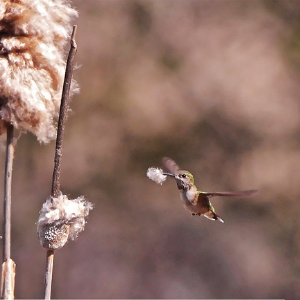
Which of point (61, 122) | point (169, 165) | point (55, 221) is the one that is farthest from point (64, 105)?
point (169, 165)

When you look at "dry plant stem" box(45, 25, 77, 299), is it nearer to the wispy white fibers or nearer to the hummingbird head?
the wispy white fibers

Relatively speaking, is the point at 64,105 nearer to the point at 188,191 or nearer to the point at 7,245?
the point at 7,245

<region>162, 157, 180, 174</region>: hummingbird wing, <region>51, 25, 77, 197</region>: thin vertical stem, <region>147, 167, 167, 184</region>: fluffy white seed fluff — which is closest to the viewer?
<region>51, 25, 77, 197</region>: thin vertical stem

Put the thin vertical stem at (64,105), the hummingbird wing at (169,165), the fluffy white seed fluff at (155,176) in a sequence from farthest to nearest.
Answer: the hummingbird wing at (169,165), the fluffy white seed fluff at (155,176), the thin vertical stem at (64,105)

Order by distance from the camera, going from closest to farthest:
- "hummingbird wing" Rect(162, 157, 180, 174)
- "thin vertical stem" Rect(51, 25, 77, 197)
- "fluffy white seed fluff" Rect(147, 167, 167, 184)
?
"thin vertical stem" Rect(51, 25, 77, 197)
"fluffy white seed fluff" Rect(147, 167, 167, 184)
"hummingbird wing" Rect(162, 157, 180, 174)

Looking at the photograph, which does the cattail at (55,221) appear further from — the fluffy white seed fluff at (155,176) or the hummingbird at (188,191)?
the hummingbird at (188,191)

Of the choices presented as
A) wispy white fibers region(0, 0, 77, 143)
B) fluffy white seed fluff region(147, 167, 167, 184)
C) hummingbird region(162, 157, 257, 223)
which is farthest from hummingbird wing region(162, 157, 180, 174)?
wispy white fibers region(0, 0, 77, 143)

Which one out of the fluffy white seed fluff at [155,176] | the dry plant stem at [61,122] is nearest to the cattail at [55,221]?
the dry plant stem at [61,122]

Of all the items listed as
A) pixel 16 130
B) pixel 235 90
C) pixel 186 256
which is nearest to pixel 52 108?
pixel 16 130
